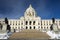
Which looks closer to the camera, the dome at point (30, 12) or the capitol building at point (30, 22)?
the capitol building at point (30, 22)

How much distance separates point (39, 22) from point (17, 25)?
16495 mm

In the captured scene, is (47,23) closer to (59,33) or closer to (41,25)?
(41,25)

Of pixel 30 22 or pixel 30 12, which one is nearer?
pixel 30 22

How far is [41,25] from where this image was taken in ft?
402

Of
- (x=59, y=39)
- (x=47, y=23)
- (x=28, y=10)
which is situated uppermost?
(x=28, y=10)

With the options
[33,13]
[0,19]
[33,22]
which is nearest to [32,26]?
[33,22]

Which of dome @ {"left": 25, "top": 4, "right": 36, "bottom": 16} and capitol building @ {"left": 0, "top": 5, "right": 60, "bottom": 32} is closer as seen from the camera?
capitol building @ {"left": 0, "top": 5, "right": 60, "bottom": 32}

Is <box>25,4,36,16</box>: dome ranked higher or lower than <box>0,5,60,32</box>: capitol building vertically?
higher

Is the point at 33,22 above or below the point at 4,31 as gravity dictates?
above

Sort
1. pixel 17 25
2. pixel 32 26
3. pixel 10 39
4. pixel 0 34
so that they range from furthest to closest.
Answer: pixel 17 25, pixel 32 26, pixel 0 34, pixel 10 39

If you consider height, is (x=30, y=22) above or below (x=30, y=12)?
below

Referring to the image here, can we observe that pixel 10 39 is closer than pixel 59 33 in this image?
Yes

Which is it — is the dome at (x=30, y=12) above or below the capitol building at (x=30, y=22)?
above

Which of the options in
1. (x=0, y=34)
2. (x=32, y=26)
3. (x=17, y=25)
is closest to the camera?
(x=0, y=34)
